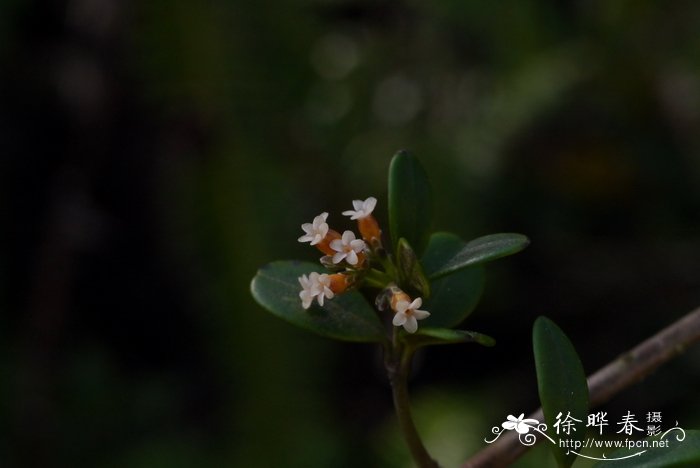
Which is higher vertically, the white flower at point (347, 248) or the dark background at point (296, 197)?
the white flower at point (347, 248)

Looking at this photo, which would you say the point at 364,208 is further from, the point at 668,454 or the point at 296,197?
the point at 296,197

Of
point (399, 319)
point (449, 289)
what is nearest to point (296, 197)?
point (449, 289)

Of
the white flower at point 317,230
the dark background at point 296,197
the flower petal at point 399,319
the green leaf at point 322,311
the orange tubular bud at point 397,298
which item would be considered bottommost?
the dark background at point 296,197

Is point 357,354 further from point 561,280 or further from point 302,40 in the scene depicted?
point 302,40

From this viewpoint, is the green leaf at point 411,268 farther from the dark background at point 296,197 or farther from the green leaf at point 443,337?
the dark background at point 296,197

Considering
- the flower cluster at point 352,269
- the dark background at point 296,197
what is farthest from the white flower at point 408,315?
the dark background at point 296,197

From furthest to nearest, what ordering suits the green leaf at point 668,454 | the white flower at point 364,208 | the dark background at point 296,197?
the dark background at point 296,197 < the white flower at point 364,208 < the green leaf at point 668,454
